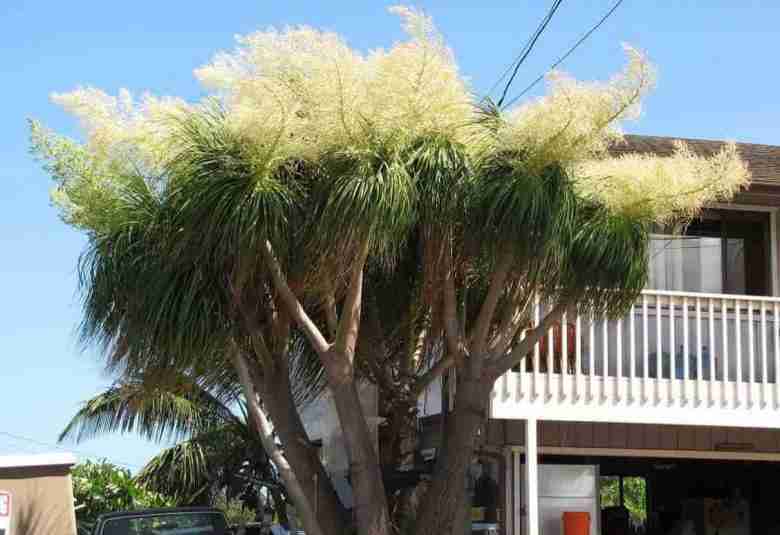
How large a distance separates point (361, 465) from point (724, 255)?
768cm

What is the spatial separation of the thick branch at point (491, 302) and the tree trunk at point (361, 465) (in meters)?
1.16

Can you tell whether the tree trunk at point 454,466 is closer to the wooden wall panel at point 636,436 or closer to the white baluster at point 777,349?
the wooden wall panel at point 636,436

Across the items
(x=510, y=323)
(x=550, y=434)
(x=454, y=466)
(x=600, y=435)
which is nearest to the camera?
(x=454, y=466)

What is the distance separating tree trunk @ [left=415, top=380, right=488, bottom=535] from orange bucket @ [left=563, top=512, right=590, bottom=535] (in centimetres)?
341

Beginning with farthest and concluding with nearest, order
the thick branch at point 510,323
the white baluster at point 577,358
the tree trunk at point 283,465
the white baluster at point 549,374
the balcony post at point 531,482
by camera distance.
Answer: the white baluster at point 577,358, the white baluster at point 549,374, the balcony post at point 531,482, the thick branch at point 510,323, the tree trunk at point 283,465

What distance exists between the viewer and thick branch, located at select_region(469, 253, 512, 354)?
36.7 feet

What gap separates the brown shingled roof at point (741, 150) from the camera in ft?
51.0

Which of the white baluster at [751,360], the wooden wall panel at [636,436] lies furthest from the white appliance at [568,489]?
the white baluster at [751,360]

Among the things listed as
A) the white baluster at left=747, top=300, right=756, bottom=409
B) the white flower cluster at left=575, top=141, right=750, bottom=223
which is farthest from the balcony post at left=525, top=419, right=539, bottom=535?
the white flower cluster at left=575, top=141, right=750, bottom=223

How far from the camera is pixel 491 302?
37.4 feet

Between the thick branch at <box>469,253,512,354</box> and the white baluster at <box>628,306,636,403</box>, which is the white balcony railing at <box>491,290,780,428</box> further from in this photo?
the thick branch at <box>469,253,512,354</box>

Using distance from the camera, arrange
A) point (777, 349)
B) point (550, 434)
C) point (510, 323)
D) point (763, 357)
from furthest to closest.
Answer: point (550, 434)
point (777, 349)
point (763, 357)
point (510, 323)

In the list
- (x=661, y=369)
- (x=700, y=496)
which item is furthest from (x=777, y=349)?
(x=700, y=496)

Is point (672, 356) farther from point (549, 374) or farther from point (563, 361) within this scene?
point (549, 374)
